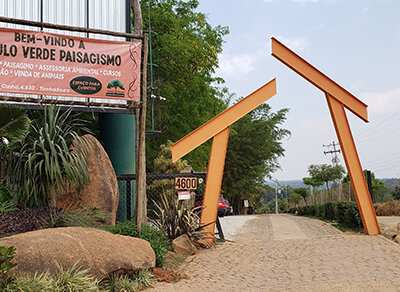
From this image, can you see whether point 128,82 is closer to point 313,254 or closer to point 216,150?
point 216,150

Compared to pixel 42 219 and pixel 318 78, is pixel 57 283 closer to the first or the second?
pixel 42 219

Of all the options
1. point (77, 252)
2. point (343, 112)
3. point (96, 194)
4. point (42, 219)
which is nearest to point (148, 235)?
point (96, 194)

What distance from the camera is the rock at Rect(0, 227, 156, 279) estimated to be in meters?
5.66

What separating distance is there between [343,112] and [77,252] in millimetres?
9019

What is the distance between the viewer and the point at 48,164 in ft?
28.2

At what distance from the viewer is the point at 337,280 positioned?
679 cm

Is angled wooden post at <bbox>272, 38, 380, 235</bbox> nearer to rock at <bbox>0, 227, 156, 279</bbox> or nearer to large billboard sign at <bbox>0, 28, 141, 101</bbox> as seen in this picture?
large billboard sign at <bbox>0, 28, 141, 101</bbox>

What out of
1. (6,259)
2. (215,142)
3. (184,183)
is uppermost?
(215,142)

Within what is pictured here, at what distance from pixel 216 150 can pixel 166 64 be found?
10370mm

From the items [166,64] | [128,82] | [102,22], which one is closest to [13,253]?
[128,82]

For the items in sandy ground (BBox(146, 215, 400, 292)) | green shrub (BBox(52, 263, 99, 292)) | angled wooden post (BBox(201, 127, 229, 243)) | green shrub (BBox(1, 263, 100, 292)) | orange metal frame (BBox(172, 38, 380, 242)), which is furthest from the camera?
orange metal frame (BBox(172, 38, 380, 242))

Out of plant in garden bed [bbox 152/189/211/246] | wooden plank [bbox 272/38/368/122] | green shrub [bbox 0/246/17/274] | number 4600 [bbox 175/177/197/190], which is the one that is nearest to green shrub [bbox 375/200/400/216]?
wooden plank [bbox 272/38/368/122]

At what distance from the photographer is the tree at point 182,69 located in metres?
20.6

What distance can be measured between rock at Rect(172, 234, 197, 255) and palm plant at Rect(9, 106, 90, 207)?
244cm
